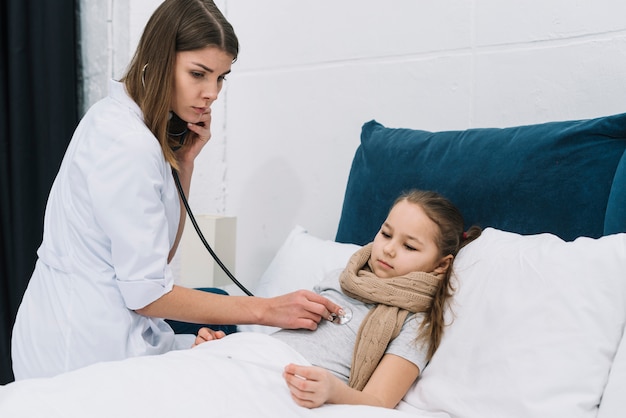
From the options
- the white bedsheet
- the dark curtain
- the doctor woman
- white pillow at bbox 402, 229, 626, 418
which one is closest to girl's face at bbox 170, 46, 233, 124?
the doctor woman

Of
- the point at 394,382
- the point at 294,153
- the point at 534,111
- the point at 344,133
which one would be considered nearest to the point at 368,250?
the point at 394,382

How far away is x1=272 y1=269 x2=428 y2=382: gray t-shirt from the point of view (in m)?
1.34

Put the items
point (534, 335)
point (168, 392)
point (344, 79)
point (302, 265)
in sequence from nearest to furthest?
point (168, 392) → point (534, 335) → point (302, 265) → point (344, 79)

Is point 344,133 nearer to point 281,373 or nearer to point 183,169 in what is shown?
point 183,169

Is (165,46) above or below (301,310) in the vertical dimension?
above

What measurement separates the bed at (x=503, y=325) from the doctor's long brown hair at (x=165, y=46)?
0.52 m

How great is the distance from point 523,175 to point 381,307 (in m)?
0.44

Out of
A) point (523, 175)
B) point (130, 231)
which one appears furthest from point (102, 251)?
point (523, 175)

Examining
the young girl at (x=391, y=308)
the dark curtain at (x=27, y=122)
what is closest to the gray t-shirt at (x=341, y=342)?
the young girl at (x=391, y=308)

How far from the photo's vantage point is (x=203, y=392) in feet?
3.51

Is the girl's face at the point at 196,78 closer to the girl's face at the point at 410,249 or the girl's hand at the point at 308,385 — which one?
the girl's face at the point at 410,249

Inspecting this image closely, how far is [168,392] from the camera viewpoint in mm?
1055

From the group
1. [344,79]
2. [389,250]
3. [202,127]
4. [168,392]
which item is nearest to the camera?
[168,392]

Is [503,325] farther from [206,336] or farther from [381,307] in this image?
[206,336]
